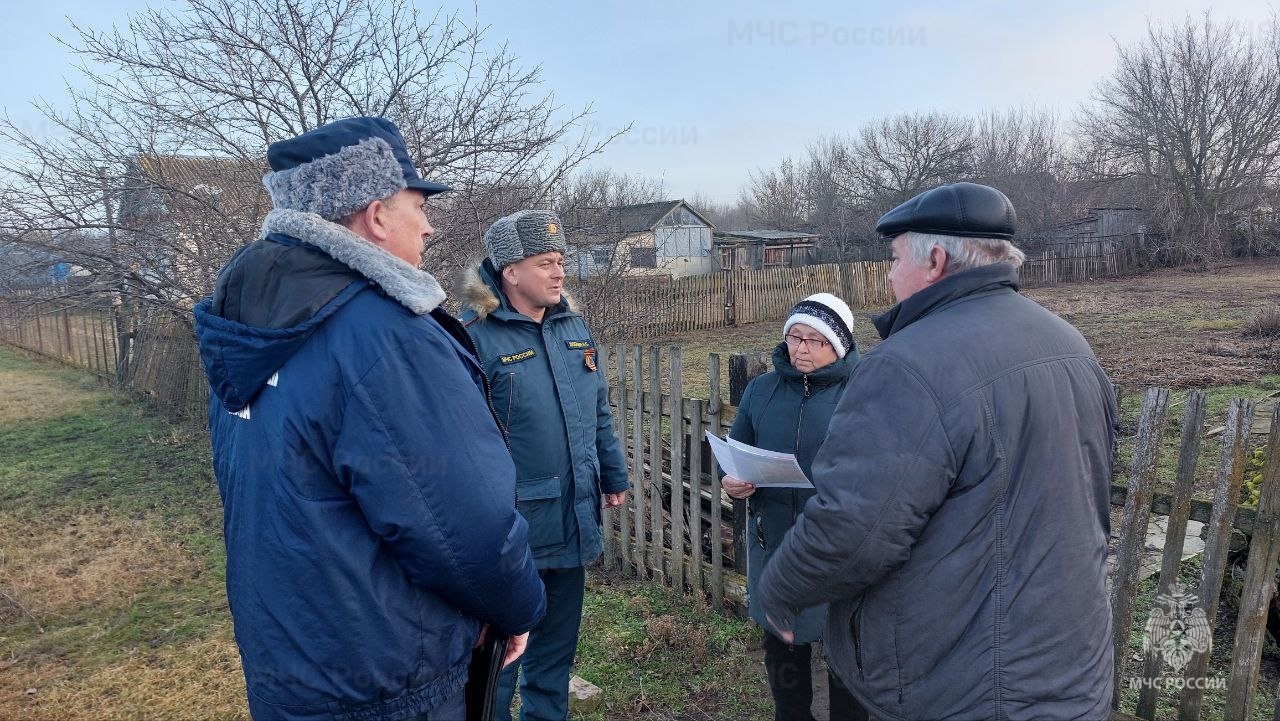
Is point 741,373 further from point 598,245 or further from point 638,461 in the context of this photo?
point 598,245

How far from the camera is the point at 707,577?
14.1 ft

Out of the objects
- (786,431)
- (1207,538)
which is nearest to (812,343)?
(786,431)

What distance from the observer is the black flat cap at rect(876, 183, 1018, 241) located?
1682 mm

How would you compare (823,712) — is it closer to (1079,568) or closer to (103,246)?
(1079,568)

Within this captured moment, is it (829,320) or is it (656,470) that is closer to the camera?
(829,320)

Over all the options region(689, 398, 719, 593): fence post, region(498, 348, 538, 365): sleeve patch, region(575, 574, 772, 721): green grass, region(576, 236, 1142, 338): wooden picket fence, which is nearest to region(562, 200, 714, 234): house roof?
region(576, 236, 1142, 338): wooden picket fence

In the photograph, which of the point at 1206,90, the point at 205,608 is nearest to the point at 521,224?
the point at 205,608

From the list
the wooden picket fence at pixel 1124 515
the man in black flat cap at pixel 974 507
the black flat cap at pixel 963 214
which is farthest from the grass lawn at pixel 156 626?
the black flat cap at pixel 963 214

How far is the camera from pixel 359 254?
151 centimetres

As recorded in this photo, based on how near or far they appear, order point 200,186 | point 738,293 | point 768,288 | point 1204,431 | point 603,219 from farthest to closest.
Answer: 1. point 768,288
2. point 738,293
3. point 603,219
4. point 200,186
5. point 1204,431

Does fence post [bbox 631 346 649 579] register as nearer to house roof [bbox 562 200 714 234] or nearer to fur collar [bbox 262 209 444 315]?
fur collar [bbox 262 209 444 315]

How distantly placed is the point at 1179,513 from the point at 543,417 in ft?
7.61

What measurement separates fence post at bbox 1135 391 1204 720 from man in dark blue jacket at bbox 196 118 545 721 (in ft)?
7.77

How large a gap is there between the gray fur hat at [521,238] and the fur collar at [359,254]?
1323 mm
